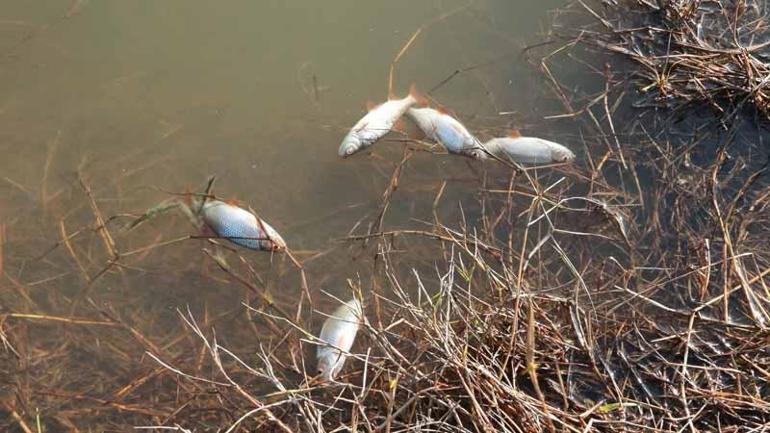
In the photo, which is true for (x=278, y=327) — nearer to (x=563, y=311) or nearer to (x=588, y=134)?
(x=563, y=311)

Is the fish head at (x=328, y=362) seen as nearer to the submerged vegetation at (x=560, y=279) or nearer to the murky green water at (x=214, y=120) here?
the submerged vegetation at (x=560, y=279)

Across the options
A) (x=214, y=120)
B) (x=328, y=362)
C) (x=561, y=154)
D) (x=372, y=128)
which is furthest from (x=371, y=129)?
(x=328, y=362)

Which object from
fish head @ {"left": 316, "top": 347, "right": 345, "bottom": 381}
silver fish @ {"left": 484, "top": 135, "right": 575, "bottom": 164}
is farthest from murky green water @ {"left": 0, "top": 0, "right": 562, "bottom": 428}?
fish head @ {"left": 316, "top": 347, "right": 345, "bottom": 381}

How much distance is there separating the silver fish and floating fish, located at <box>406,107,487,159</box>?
4.3 inches

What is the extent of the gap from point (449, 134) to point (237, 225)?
1325 mm

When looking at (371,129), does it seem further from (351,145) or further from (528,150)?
→ (528,150)

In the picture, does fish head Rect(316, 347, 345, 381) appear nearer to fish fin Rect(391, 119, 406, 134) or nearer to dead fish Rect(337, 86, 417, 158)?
dead fish Rect(337, 86, 417, 158)

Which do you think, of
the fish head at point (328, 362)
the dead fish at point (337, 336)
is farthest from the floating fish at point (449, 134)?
the fish head at point (328, 362)

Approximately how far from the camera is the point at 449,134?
3871mm

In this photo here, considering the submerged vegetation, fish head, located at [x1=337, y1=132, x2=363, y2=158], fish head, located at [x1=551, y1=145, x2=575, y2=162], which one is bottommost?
the submerged vegetation

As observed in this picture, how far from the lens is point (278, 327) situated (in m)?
3.76

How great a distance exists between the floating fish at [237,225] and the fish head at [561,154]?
173cm

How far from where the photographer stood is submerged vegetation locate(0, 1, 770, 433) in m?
2.98

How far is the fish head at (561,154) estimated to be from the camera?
3.96 metres
